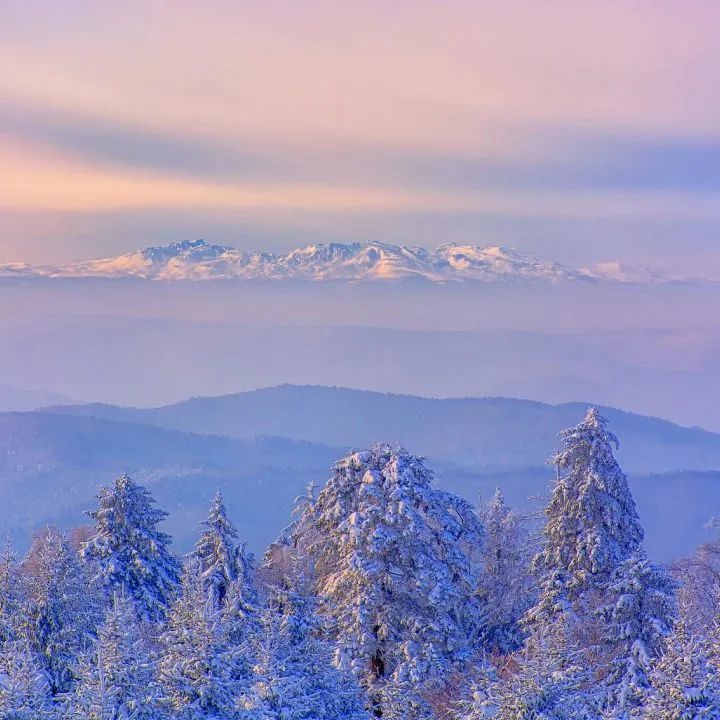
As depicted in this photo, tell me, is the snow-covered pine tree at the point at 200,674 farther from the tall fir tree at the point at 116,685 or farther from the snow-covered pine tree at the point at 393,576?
the snow-covered pine tree at the point at 393,576

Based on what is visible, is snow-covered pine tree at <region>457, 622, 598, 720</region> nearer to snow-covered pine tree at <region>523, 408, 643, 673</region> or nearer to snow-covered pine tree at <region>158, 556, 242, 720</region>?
snow-covered pine tree at <region>158, 556, 242, 720</region>

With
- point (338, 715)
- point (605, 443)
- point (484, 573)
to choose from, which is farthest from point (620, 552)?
point (338, 715)

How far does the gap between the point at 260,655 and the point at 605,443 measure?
19.5 meters

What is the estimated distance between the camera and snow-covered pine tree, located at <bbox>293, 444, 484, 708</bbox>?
113 feet

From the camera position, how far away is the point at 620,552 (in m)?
38.2

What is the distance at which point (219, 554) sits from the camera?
43.8 m

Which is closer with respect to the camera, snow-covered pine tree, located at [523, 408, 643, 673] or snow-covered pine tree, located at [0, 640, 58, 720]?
snow-covered pine tree, located at [0, 640, 58, 720]

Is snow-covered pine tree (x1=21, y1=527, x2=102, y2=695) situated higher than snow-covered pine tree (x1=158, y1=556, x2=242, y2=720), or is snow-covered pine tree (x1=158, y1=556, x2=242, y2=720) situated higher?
snow-covered pine tree (x1=158, y1=556, x2=242, y2=720)

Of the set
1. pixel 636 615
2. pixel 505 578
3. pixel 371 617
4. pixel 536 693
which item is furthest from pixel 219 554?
pixel 536 693

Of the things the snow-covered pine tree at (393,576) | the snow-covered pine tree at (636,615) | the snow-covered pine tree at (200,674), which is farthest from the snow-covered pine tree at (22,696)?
the snow-covered pine tree at (636,615)

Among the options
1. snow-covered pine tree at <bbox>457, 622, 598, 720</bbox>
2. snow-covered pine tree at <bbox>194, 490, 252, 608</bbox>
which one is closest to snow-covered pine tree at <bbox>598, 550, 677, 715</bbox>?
snow-covered pine tree at <bbox>457, 622, 598, 720</bbox>

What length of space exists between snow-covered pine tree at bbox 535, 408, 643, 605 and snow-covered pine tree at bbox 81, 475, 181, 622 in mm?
17648

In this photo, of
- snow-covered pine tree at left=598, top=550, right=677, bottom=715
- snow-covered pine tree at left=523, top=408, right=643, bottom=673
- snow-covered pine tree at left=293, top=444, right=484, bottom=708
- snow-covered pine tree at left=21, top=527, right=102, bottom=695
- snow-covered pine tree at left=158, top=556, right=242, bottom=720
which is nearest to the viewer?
snow-covered pine tree at left=158, top=556, right=242, bottom=720

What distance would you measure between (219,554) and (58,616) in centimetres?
1179
